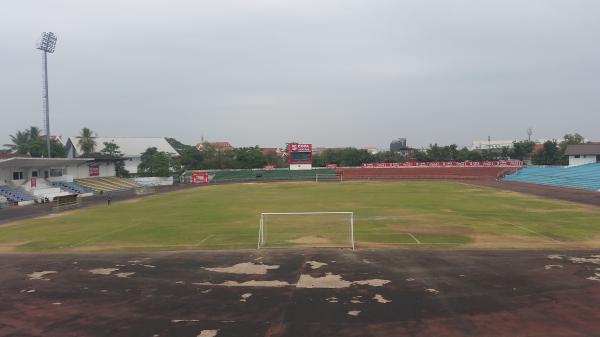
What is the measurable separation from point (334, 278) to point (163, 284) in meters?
6.10

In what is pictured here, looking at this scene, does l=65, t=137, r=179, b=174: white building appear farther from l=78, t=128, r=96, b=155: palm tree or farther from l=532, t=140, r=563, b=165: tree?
l=532, t=140, r=563, b=165: tree

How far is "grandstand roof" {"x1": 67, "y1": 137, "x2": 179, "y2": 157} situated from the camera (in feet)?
383

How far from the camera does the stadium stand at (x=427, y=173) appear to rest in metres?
96.1

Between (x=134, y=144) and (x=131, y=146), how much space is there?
1.83 meters

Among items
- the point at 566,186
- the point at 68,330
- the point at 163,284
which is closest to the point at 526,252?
the point at 163,284

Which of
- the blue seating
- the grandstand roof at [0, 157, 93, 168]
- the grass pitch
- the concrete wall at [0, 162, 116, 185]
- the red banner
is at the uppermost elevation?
the red banner

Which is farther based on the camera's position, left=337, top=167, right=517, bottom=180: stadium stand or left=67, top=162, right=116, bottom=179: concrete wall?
left=337, top=167, right=517, bottom=180: stadium stand

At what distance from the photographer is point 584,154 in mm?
83875

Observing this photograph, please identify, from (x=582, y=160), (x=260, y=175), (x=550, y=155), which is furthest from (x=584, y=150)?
(x=260, y=175)

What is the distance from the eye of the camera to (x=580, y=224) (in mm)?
26906

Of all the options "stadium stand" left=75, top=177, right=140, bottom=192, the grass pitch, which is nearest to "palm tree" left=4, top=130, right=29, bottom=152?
"stadium stand" left=75, top=177, right=140, bottom=192

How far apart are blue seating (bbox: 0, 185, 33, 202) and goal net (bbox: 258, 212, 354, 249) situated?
129 ft

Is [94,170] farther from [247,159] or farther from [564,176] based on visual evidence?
[564,176]

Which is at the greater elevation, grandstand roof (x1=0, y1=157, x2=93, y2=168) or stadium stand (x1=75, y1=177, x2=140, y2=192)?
grandstand roof (x1=0, y1=157, x2=93, y2=168)
